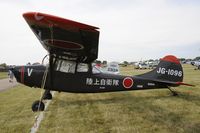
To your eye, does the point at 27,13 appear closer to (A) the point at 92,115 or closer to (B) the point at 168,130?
(A) the point at 92,115

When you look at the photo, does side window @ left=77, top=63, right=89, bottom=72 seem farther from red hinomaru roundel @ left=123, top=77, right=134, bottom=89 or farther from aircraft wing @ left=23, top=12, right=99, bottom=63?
red hinomaru roundel @ left=123, top=77, right=134, bottom=89

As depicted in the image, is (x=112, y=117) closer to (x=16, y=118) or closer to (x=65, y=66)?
(x=16, y=118)

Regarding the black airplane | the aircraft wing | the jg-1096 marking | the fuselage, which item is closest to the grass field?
the fuselage

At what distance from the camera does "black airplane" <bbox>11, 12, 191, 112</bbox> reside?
6.24 meters

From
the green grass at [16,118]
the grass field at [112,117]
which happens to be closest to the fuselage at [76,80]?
the grass field at [112,117]

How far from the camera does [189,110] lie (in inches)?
304

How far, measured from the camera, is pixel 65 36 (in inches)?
269

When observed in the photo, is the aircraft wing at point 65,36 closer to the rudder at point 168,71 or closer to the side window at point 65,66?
the side window at point 65,66

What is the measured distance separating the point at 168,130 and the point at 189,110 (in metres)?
2.32

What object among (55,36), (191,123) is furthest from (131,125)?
(55,36)

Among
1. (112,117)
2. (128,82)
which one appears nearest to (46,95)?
(128,82)

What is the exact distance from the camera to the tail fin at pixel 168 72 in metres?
10.6

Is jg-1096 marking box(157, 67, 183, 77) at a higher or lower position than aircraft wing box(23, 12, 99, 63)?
lower

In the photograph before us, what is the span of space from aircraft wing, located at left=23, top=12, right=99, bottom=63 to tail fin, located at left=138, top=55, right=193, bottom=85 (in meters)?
3.36
